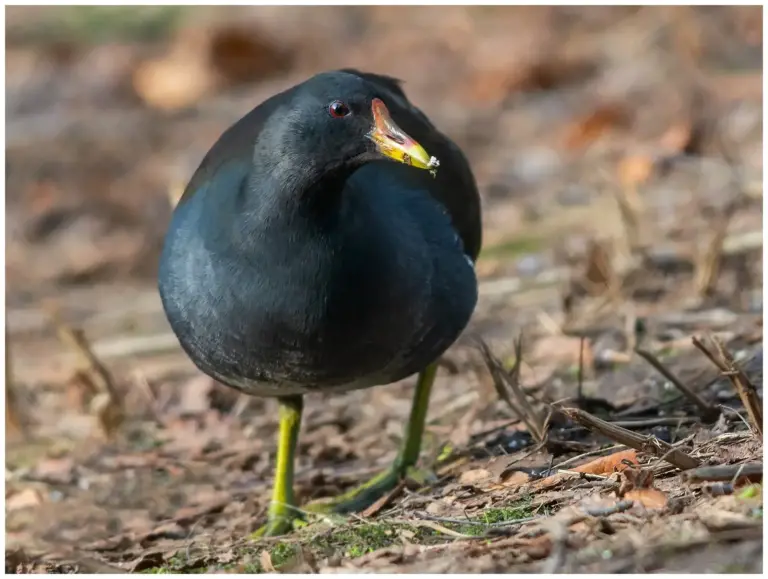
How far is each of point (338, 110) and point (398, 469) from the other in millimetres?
1726

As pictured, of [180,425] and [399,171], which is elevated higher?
[399,171]

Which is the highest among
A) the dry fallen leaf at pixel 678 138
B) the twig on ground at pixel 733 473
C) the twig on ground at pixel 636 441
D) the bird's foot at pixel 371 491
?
the dry fallen leaf at pixel 678 138

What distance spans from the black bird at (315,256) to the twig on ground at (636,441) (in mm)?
790

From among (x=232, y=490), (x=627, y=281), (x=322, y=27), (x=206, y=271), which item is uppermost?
(x=322, y=27)

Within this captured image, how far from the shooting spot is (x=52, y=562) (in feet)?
15.4

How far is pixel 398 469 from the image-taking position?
5.19 m

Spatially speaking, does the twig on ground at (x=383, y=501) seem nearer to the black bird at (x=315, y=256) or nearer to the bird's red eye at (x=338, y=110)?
the black bird at (x=315, y=256)

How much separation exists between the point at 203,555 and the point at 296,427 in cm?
83

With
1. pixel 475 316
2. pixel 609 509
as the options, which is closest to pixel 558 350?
pixel 475 316

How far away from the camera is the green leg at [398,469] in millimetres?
4957

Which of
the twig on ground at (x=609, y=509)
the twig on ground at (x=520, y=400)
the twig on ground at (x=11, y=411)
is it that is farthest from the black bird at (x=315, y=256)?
the twig on ground at (x=11, y=411)

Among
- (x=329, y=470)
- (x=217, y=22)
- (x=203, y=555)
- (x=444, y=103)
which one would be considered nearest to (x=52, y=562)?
(x=203, y=555)

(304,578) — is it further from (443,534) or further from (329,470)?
(329,470)

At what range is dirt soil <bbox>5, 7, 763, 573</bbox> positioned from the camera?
13.0ft
